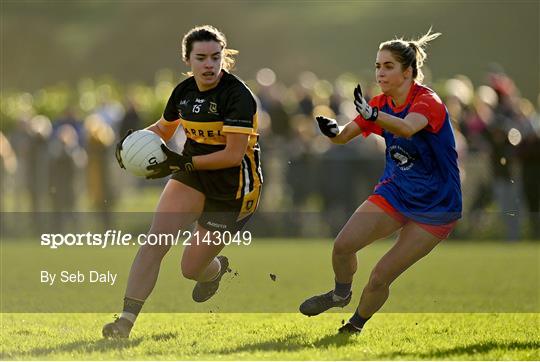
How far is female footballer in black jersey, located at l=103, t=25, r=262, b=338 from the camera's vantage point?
8.09 meters

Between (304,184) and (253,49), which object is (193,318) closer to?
(304,184)

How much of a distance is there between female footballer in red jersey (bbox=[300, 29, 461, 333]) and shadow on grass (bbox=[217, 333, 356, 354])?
32 cm

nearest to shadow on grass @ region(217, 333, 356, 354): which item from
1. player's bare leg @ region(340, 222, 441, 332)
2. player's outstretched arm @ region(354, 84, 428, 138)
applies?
player's bare leg @ region(340, 222, 441, 332)

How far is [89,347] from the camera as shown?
766 centimetres

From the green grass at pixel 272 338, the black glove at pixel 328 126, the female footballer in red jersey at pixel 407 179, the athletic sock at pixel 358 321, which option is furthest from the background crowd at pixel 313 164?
the black glove at pixel 328 126

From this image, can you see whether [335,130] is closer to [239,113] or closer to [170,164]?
[239,113]

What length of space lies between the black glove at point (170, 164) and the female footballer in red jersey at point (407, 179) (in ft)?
3.08

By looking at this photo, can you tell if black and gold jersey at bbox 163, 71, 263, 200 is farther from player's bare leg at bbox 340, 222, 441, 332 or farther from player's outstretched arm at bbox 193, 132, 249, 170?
player's bare leg at bbox 340, 222, 441, 332

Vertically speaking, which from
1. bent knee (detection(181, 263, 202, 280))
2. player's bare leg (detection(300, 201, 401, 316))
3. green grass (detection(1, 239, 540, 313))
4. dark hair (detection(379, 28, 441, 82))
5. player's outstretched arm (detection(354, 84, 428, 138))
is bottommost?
green grass (detection(1, 239, 540, 313))

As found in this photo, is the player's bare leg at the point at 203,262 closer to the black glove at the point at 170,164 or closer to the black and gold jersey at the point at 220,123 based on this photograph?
the black and gold jersey at the point at 220,123

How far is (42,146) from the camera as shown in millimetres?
20000

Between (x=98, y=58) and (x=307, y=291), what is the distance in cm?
3703

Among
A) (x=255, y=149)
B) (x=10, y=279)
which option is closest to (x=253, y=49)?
(x=10, y=279)

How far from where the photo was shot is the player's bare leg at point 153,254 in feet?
26.5
